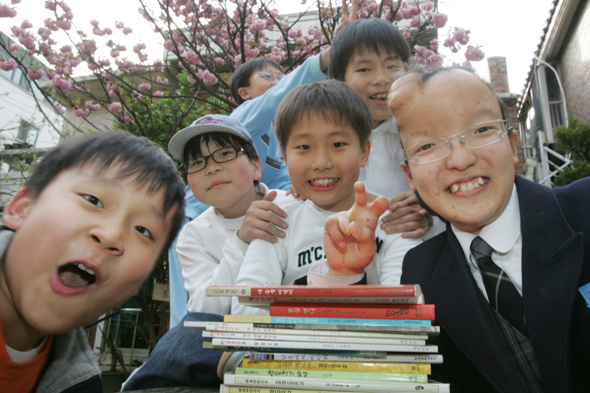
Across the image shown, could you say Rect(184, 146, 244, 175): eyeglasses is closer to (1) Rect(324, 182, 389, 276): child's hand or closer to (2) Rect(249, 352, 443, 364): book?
(1) Rect(324, 182, 389, 276): child's hand

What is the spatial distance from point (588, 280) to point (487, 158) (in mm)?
427

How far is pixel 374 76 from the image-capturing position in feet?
7.23

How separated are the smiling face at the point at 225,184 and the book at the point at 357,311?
47.2 inches

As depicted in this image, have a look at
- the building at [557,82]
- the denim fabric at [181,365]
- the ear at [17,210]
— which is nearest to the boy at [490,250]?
the denim fabric at [181,365]

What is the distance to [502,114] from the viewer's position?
1.35 metres

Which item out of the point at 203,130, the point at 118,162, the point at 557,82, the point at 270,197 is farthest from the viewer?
the point at 557,82

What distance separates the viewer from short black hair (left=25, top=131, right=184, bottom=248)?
1.25m

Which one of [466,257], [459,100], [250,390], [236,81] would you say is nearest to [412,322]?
[250,390]

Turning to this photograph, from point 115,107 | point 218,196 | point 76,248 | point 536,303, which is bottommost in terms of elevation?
point 536,303

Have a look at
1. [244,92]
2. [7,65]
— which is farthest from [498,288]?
[7,65]

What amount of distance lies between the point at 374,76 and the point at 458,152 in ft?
3.71

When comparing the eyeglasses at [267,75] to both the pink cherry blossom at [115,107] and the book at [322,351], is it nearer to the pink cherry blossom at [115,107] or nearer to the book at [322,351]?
the book at [322,351]

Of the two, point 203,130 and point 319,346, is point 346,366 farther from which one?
point 203,130

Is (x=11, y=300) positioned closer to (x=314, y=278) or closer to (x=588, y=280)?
(x=314, y=278)
